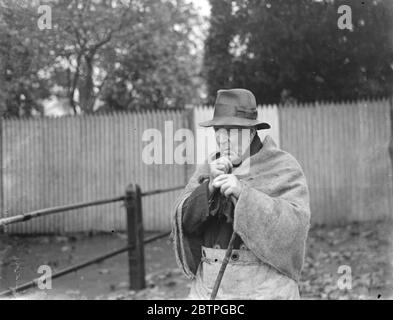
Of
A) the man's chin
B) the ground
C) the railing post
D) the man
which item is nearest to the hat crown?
the man

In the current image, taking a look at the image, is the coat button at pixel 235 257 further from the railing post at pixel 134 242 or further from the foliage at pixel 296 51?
the foliage at pixel 296 51

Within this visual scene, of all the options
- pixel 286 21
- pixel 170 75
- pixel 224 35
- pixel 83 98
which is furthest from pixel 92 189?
pixel 286 21

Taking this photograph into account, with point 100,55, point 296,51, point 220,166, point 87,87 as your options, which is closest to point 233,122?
point 220,166

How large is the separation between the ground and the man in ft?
6.00

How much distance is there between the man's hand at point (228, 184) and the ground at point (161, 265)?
2.12 m

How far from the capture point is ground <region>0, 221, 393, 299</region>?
5207 millimetres

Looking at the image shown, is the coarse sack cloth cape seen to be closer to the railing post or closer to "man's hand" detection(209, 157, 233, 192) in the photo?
"man's hand" detection(209, 157, 233, 192)

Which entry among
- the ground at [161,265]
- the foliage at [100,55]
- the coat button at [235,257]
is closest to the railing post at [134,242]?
the ground at [161,265]

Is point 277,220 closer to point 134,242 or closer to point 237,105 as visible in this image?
point 237,105

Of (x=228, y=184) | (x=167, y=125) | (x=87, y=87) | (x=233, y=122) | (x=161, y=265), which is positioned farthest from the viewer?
(x=167, y=125)

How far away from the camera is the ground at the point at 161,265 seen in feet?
17.1

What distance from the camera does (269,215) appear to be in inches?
89.7

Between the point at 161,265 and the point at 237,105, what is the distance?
442cm
